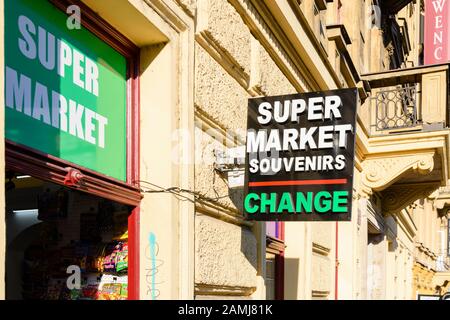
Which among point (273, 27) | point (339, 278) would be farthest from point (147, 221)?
point (339, 278)

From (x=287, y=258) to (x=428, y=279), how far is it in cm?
2243

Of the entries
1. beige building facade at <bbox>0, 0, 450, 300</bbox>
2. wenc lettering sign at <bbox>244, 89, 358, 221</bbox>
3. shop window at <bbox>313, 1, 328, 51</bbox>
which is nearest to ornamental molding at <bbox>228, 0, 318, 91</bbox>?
beige building facade at <bbox>0, 0, 450, 300</bbox>

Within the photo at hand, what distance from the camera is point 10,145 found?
2.74 meters

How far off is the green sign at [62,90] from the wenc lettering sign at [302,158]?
112 cm

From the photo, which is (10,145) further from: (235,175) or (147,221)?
(235,175)

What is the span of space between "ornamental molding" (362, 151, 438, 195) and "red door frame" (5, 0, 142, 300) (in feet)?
20.5

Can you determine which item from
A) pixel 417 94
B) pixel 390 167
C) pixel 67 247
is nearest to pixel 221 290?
pixel 67 247

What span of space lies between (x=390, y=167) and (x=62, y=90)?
745 centimetres

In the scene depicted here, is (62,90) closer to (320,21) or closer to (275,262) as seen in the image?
(275,262)

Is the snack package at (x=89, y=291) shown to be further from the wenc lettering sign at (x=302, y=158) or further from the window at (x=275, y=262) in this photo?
the window at (x=275, y=262)

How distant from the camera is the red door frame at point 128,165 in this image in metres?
2.99

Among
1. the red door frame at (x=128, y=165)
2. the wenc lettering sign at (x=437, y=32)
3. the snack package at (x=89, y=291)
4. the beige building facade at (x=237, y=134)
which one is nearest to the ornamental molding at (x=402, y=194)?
the beige building facade at (x=237, y=134)

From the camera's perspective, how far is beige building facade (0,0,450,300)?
3.77m

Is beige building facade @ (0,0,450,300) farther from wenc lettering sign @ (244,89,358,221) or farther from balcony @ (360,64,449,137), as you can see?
wenc lettering sign @ (244,89,358,221)
